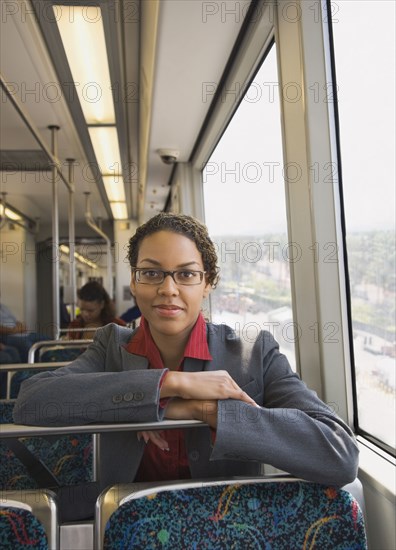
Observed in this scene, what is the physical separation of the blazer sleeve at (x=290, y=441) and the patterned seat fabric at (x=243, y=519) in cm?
6

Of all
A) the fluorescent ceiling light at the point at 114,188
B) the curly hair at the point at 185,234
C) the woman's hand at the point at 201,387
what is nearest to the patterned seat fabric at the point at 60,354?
the curly hair at the point at 185,234

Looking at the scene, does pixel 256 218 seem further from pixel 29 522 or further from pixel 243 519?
pixel 29 522

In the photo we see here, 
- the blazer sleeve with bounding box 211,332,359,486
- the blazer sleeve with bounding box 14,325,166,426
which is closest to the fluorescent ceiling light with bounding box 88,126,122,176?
the blazer sleeve with bounding box 14,325,166,426

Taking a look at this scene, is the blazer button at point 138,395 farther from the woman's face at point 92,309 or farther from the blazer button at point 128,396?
the woman's face at point 92,309

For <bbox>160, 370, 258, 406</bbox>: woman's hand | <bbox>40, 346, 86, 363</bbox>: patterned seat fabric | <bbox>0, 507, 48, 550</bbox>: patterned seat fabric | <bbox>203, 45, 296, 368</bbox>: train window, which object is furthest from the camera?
<bbox>40, 346, 86, 363</bbox>: patterned seat fabric

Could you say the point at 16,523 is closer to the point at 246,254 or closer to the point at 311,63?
the point at 311,63

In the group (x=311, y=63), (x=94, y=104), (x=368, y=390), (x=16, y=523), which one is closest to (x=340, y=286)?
(x=368, y=390)

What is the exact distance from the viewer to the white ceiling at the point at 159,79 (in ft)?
8.29

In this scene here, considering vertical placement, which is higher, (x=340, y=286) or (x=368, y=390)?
(x=340, y=286)

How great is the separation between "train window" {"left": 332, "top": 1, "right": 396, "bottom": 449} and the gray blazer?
363 mm

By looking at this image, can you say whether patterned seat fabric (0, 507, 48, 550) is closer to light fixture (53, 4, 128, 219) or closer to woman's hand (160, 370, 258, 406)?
woman's hand (160, 370, 258, 406)

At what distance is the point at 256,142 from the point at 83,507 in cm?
228

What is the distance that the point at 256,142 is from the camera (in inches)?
116

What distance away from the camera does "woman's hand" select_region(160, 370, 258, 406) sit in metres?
1.12
